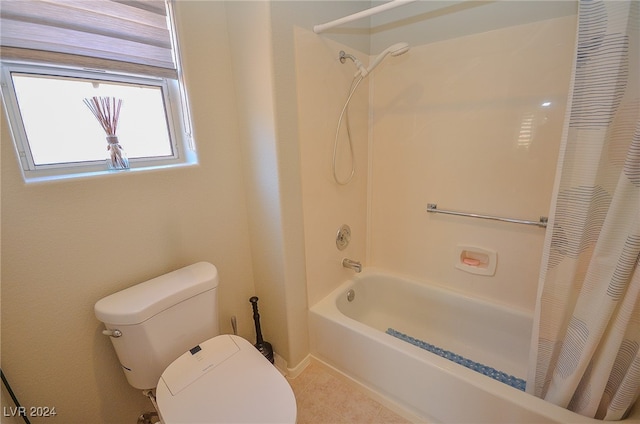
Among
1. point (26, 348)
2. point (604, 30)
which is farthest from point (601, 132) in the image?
point (26, 348)

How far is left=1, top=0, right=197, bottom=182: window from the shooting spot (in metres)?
0.88

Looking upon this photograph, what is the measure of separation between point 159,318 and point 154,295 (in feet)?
0.30

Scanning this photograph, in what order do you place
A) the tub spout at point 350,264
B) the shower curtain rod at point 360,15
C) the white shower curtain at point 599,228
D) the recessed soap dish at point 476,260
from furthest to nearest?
1. the tub spout at point 350,264
2. the recessed soap dish at point 476,260
3. the shower curtain rod at point 360,15
4. the white shower curtain at point 599,228

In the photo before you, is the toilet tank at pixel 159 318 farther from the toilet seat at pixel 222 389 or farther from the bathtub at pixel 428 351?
the bathtub at pixel 428 351

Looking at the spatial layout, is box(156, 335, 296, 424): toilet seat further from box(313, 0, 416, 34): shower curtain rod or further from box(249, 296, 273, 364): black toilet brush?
box(313, 0, 416, 34): shower curtain rod

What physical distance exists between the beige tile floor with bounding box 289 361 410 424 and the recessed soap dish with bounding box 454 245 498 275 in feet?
3.08

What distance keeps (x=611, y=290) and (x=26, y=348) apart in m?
1.93

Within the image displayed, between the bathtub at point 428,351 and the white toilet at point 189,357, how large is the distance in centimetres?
57

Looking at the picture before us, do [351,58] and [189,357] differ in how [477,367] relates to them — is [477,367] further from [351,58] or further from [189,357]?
[351,58]

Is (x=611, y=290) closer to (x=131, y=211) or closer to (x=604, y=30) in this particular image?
(x=604, y=30)

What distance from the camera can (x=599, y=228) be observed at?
0.88 metres

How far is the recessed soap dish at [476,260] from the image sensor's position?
162cm

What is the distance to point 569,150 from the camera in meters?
0.88

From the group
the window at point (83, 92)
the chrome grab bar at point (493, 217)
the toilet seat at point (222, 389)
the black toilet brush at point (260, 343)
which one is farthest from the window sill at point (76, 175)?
the chrome grab bar at point (493, 217)
